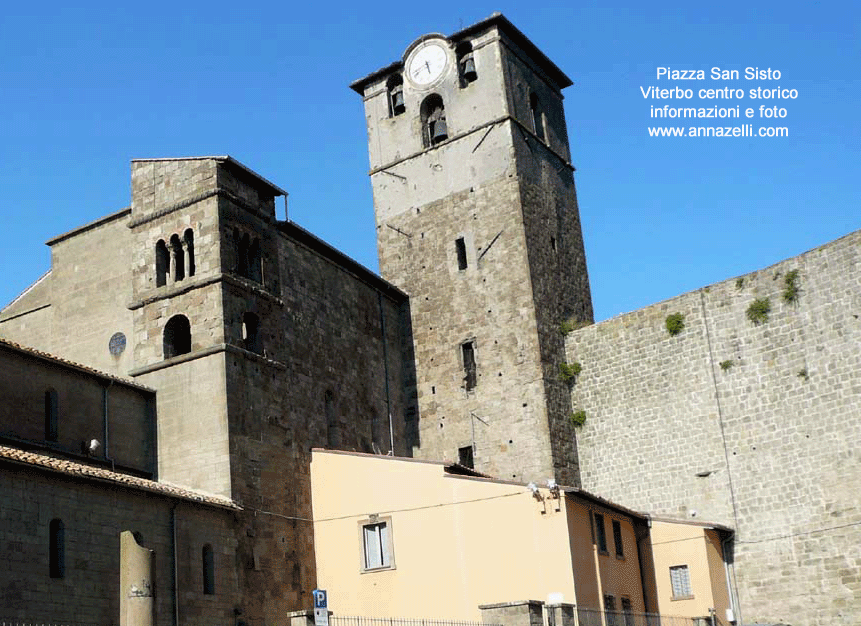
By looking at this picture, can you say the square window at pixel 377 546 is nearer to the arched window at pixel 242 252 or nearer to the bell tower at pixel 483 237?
the bell tower at pixel 483 237

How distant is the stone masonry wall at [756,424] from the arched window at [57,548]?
1726cm

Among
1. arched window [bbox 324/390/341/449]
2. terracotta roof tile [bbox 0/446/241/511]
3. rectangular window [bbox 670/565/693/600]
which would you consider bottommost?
rectangular window [bbox 670/565/693/600]

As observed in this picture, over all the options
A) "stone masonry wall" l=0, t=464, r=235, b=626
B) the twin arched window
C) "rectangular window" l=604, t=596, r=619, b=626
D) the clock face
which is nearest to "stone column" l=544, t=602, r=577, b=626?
"rectangular window" l=604, t=596, r=619, b=626

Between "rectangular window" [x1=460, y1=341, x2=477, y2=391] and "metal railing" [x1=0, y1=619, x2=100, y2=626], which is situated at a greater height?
"rectangular window" [x1=460, y1=341, x2=477, y2=391]

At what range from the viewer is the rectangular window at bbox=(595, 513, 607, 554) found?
89.2 feet

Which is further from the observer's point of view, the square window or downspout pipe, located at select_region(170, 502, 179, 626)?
the square window

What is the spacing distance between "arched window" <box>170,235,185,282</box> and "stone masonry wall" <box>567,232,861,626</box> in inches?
510

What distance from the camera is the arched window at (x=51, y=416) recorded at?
24203 millimetres

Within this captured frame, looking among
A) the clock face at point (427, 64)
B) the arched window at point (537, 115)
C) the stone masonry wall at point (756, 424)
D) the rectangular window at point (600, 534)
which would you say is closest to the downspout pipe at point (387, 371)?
the stone masonry wall at point (756, 424)

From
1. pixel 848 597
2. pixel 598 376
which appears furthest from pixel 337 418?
pixel 848 597

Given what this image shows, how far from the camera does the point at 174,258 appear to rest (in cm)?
2814

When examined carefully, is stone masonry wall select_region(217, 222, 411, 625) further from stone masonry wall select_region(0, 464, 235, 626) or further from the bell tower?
the bell tower

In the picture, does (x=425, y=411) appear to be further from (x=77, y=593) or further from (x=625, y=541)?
(x=77, y=593)

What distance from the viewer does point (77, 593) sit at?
2067 cm
